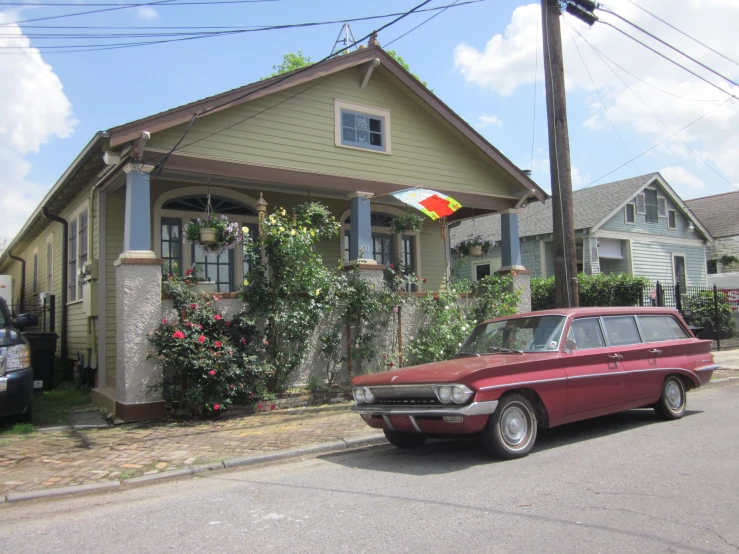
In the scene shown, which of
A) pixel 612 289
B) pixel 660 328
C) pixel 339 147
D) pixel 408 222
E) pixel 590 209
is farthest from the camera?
pixel 590 209

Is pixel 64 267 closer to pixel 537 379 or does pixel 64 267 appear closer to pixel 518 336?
pixel 518 336

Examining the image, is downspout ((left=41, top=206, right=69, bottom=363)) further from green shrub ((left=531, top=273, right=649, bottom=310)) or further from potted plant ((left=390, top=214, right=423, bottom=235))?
green shrub ((left=531, top=273, right=649, bottom=310))

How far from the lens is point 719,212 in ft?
106

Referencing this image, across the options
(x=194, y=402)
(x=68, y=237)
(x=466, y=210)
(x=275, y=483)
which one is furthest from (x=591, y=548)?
(x=68, y=237)

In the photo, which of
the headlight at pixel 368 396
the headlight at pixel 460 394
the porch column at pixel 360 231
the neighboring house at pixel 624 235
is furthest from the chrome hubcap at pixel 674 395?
the neighboring house at pixel 624 235

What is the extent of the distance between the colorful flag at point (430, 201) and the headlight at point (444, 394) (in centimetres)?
580

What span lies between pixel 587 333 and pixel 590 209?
1759 cm

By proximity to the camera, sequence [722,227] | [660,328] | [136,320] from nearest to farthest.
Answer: [660,328] → [136,320] → [722,227]

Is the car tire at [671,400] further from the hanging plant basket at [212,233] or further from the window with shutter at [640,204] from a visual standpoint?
the window with shutter at [640,204]

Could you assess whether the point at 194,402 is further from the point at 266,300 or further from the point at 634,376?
the point at 634,376

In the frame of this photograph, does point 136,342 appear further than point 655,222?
No

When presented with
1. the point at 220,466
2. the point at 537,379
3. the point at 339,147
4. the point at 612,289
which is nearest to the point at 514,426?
the point at 537,379

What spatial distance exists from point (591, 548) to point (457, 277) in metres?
8.89

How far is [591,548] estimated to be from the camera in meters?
3.84
